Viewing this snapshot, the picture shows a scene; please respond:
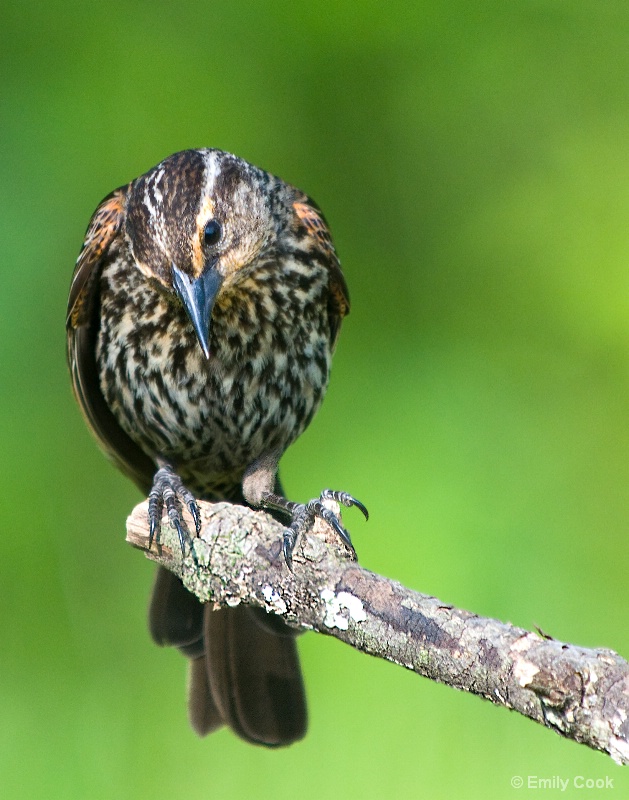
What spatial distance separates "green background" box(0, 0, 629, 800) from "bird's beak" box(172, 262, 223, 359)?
0.73m

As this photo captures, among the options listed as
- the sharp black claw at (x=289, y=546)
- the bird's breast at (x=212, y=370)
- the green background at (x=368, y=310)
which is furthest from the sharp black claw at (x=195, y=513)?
the green background at (x=368, y=310)

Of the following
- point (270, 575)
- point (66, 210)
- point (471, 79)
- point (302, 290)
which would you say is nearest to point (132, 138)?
point (66, 210)

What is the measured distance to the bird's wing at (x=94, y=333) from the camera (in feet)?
10.5

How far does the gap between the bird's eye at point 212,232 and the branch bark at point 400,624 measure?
663 mm

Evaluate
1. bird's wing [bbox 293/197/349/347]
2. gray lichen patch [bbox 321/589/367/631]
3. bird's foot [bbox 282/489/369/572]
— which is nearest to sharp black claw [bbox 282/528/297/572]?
bird's foot [bbox 282/489/369/572]

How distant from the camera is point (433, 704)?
10.2 feet

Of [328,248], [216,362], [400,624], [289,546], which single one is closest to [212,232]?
[216,362]

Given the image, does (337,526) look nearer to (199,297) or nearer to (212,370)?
(199,297)

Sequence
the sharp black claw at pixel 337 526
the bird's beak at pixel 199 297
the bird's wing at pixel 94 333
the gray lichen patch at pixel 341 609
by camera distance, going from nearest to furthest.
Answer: the gray lichen patch at pixel 341 609 < the sharp black claw at pixel 337 526 < the bird's beak at pixel 199 297 < the bird's wing at pixel 94 333

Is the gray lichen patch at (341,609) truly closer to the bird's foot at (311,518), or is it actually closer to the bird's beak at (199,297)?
the bird's foot at (311,518)

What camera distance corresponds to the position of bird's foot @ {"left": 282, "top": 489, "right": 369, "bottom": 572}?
2184mm

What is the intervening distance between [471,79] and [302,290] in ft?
2.92

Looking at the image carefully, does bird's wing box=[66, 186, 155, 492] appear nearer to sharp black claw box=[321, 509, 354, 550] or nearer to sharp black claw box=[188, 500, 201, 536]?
sharp black claw box=[188, 500, 201, 536]

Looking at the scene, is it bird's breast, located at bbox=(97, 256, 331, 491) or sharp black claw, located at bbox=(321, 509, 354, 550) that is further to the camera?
bird's breast, located at bbox=(97, 256, 331, 491)
